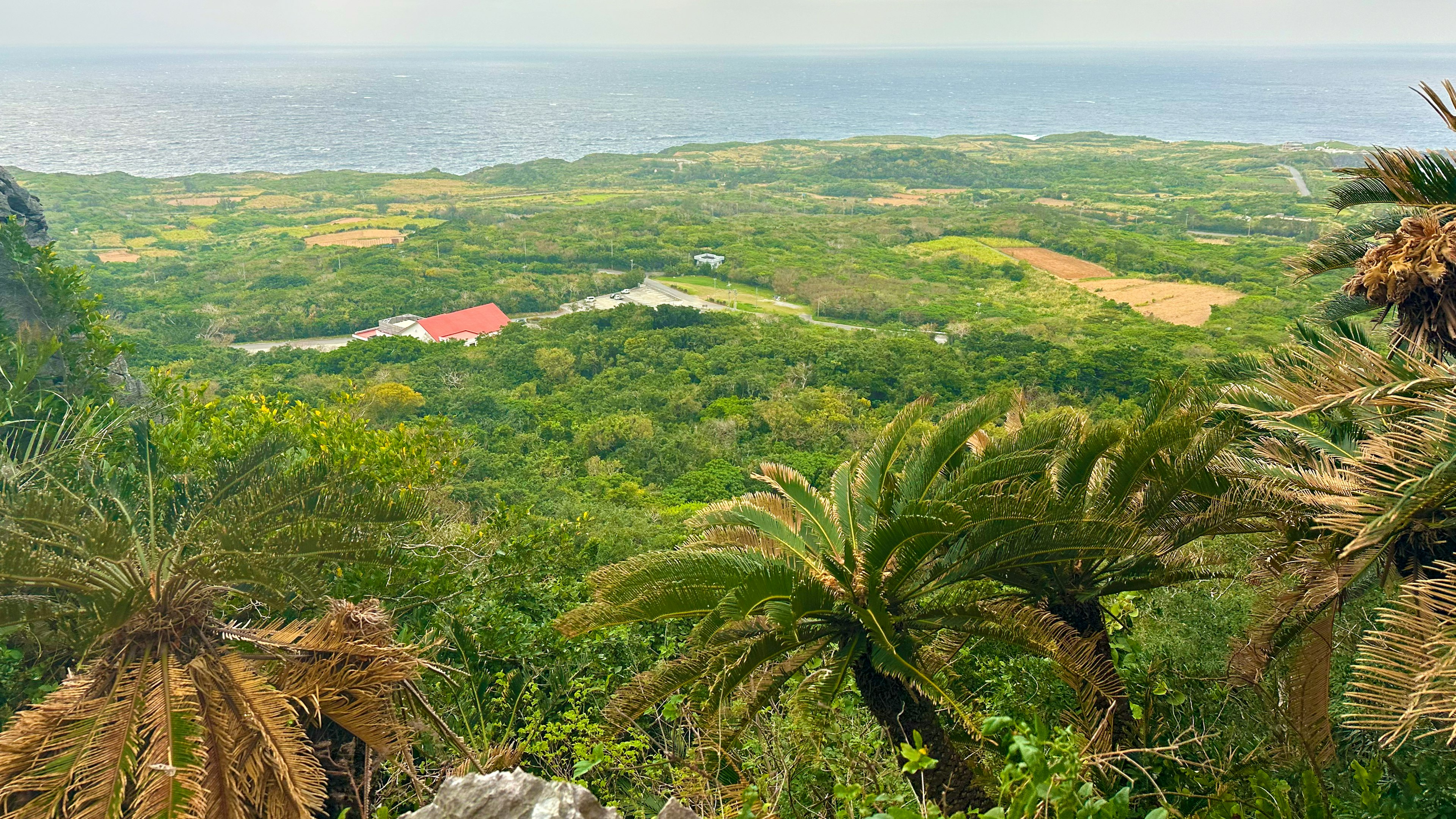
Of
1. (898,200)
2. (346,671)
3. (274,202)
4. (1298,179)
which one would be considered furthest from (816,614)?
(1298,179)

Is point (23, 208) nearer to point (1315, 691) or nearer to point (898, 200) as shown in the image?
point (1315, 691)

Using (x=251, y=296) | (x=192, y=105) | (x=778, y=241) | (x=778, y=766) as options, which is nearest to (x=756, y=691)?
(x=778, y=766)

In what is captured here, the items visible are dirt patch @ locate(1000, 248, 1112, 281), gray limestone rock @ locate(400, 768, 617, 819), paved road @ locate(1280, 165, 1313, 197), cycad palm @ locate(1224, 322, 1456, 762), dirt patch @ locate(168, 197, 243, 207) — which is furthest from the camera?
paved road @ locate(1280, 165, 1313, 197)

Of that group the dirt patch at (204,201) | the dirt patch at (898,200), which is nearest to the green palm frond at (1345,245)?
the dirt patch at (898,200)

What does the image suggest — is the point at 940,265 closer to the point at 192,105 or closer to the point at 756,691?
the point at 756,691

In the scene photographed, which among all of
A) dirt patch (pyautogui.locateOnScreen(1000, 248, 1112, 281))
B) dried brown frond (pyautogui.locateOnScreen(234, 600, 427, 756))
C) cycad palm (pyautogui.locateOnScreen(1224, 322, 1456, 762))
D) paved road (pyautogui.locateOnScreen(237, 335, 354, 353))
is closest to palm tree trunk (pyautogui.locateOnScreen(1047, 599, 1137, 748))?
cycad palm (pyautogui.locateOnScreen(1224, 322, 1456, 762))

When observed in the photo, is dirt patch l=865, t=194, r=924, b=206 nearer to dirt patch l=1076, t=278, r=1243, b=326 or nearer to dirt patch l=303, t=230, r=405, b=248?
dirt patch l=1076, t=278, r=1243, b=326
